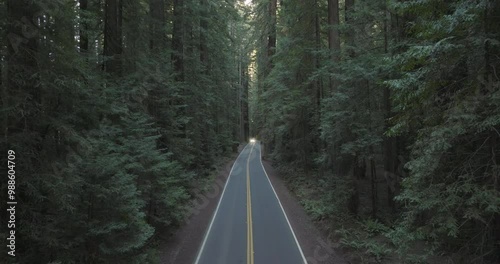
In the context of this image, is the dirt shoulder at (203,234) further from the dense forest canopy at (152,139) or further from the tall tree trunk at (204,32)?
the tall tree trunk at (204,32)

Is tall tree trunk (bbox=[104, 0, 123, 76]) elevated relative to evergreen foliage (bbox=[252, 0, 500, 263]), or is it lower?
elevated

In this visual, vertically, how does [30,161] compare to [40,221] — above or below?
above

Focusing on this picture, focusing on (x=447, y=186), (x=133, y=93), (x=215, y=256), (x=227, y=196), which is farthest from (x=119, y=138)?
(x=227, y=196)

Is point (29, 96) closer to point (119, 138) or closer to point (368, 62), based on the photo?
point (119, 138)

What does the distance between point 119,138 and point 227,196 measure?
11.8 meters

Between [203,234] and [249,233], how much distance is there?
6.22 ft

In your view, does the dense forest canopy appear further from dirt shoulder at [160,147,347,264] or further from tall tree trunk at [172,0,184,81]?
tall tree trunk at [172,0,184,81]

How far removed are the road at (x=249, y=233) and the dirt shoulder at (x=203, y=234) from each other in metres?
0.28

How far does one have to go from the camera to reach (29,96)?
20.6 feet

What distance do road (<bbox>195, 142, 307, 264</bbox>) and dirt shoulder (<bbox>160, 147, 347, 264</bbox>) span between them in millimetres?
277

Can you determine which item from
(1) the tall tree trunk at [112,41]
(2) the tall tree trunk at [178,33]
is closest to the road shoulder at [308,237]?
(1) the tall tree trunk at [112,41]

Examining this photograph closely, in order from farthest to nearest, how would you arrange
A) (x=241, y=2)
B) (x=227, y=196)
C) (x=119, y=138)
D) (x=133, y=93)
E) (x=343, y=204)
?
1. (x=241, y=2)
2. (x=227, y=196)
3. (x=343, y=204)
4. (x=133, y=93)
5. (x=119, y=138)

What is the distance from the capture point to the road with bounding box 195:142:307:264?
11.5 meters

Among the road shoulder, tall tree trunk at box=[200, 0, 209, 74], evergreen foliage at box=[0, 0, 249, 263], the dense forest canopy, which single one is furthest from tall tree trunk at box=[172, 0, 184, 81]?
the road shoulder
